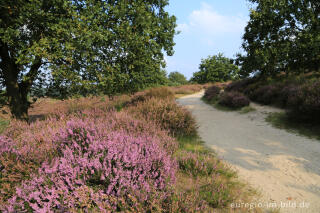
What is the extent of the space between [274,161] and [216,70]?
152 feet

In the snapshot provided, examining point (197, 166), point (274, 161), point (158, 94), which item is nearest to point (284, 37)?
point (158, 94)

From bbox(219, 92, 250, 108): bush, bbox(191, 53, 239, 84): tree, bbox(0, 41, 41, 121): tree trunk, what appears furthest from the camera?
bbox(191, 53, 239, 84): tree

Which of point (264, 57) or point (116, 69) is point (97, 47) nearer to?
point (116, 69)

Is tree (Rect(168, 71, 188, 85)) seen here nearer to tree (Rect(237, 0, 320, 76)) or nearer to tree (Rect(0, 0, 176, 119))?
tree (Rect(237, 0, 320, 76))

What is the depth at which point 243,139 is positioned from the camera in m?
5.62

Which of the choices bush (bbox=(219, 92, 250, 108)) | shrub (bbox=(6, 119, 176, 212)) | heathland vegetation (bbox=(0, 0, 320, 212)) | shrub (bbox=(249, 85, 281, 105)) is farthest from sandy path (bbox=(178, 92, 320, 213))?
shrub (bbox=(249, 85, 281, 105))

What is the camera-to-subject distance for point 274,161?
3926 millimetres

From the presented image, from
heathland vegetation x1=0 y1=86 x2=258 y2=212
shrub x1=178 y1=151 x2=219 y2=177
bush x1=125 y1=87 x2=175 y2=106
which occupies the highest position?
bush x1=125 y1=87 x2=175 y2=106

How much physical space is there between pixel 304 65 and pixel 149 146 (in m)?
13.6

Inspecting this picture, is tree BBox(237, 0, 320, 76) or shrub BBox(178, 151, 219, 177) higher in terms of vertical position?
tree BBox(237, 0, 320, 76)

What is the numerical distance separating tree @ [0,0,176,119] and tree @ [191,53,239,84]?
4216 cm

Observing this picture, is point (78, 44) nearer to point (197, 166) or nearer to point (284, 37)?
point (197, 166)

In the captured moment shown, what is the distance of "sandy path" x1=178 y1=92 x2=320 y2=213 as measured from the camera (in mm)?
2686

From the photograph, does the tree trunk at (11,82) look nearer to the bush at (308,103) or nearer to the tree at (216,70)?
the bush at (308,103)
